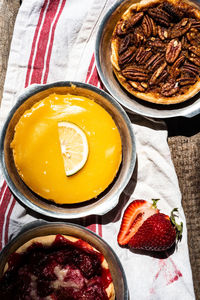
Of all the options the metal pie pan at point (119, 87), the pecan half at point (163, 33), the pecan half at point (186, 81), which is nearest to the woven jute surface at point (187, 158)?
the metal pie pan at point (119, 87)

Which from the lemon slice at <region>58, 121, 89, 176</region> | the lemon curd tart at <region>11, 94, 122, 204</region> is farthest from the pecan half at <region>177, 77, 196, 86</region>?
the lemon slice at <region>58, 121, 89, 176</region>

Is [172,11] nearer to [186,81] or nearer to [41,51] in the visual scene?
[186,81]

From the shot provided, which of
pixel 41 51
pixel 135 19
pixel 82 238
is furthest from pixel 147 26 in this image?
pixel 82 238

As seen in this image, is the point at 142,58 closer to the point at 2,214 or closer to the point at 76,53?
the point at 76,53

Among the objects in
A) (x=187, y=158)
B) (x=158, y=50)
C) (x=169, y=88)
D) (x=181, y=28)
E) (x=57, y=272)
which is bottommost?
(x=57, y=272)

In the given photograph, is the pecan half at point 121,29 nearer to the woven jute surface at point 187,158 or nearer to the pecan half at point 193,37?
the pecan half at point 193,37

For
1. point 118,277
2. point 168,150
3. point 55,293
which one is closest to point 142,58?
point 168,150

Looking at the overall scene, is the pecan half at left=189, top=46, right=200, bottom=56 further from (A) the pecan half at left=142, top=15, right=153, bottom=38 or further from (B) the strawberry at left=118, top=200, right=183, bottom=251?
(B) the strawberry at left=118, top=200, right=183, bottom=251
